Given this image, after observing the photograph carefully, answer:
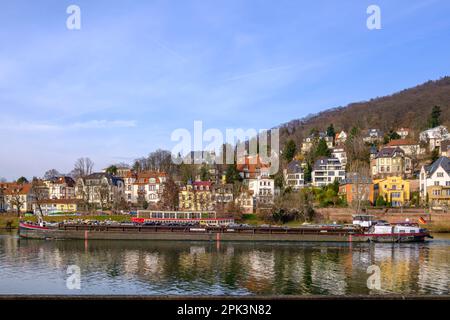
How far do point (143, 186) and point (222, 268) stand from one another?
76.7m

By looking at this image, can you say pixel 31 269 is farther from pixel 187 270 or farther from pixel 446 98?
pixel 446 98

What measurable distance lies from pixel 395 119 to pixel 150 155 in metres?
85.5

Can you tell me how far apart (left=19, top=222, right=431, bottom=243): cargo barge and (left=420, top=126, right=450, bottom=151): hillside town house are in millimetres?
63259

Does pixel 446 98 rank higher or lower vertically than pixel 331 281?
higher

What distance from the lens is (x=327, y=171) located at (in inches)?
4146

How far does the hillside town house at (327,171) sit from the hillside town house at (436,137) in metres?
27.3

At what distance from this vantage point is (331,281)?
30.1 m

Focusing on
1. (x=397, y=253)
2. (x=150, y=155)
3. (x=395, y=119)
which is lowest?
(x=397, y=253)

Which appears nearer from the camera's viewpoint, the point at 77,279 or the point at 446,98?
the point at 77,279

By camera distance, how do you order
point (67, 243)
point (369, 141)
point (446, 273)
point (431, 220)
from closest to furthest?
point (446, 273) < point (67, 243) < point (431, 220) < point (369, 141)

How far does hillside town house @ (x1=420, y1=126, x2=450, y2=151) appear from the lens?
114812 mm

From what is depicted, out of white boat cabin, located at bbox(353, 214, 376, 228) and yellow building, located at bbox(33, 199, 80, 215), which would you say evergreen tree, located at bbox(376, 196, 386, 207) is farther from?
yellow building, located at bbox(33, 199, 80, 215)

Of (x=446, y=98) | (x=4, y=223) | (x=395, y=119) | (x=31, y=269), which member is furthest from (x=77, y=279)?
(x=446, y=98)

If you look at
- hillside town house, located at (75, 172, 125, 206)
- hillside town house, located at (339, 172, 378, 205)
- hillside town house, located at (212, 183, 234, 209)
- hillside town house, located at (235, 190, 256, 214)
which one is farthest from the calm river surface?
hillside town house, located at (75, 172, 125, 206)
